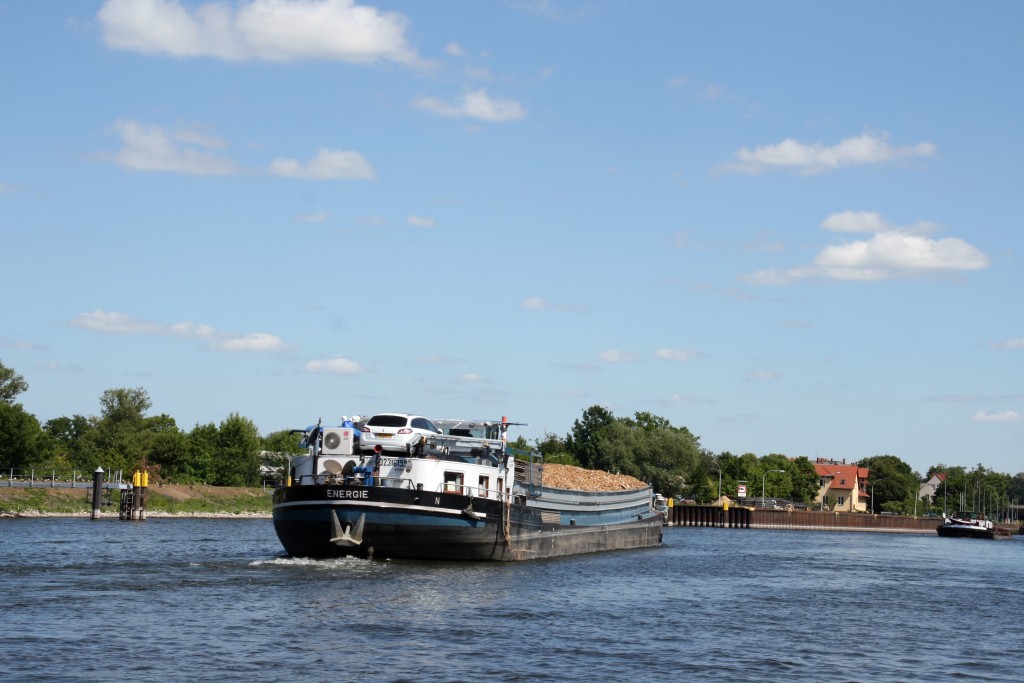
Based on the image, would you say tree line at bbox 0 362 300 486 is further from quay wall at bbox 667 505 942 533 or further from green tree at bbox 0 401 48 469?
quay wall at bbox 667 505 942 533

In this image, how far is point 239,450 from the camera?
115 m

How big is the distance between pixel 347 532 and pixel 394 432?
18.4 feet

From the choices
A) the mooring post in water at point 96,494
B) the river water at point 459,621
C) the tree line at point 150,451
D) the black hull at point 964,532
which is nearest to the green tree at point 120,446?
the tree line at point 150,451

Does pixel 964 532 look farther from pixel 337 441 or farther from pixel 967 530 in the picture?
pixel 337 441

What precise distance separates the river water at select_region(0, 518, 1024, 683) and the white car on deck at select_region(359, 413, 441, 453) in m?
4.85

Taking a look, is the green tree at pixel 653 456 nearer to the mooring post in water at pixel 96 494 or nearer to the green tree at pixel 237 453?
the green tree at pixel 237 453

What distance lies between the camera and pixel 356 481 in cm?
4250

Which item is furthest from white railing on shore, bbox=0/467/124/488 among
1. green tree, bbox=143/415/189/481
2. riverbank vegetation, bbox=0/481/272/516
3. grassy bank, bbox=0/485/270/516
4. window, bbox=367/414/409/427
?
window, bbox=367/414/409/427

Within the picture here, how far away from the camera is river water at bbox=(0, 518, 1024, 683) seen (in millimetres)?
23828

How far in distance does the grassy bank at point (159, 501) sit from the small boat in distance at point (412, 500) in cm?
3792

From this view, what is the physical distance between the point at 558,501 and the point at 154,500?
44391 millimetres

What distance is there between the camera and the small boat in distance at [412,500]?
41312 mm

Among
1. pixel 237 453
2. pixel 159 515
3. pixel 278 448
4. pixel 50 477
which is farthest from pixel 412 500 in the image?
pixel 278 448

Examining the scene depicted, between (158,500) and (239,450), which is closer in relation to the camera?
(158,500)
